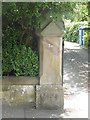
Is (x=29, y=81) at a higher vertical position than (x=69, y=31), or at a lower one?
lower

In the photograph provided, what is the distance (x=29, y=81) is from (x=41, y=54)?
60 centimetres

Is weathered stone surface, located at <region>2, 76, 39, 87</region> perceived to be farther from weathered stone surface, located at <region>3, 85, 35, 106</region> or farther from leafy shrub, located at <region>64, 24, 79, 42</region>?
leafy shrub, located at <region>64, 24, 79, 42</region>

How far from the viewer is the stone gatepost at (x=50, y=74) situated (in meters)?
6.82

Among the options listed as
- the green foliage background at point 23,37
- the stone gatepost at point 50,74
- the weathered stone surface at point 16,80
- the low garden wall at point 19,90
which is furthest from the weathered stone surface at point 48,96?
the green foliage background at point 23,37

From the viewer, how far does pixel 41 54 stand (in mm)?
6887

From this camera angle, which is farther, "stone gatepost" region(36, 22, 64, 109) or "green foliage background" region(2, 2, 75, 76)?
"stone gatepost" region(36, 22, 64, 109)

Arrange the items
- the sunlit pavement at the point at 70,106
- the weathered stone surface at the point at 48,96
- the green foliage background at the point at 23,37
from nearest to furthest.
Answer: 1. the green foliage background at the point at 23,37
2. the sunlit pavement at the point at 70,106
3. the weathered stone surface at the point at 48,96

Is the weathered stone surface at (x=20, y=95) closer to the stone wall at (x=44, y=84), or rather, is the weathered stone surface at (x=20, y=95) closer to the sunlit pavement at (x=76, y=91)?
the stone wall at (x=44, y=84)

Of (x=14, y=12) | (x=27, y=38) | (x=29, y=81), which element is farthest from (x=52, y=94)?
(x=14, y=12)

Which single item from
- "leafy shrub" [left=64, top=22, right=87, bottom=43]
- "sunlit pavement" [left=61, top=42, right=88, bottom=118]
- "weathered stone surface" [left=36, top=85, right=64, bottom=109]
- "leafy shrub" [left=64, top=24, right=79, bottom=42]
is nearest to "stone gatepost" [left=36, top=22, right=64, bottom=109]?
"weathered stone surface" [left=36, top=85, right=64, bottom=109]

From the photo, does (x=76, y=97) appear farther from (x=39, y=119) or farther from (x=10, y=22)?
(x=10, y=22)

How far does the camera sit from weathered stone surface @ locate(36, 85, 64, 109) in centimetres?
686

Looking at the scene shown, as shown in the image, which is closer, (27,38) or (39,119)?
(39,119)

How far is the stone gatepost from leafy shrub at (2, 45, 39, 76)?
18 centimetres
